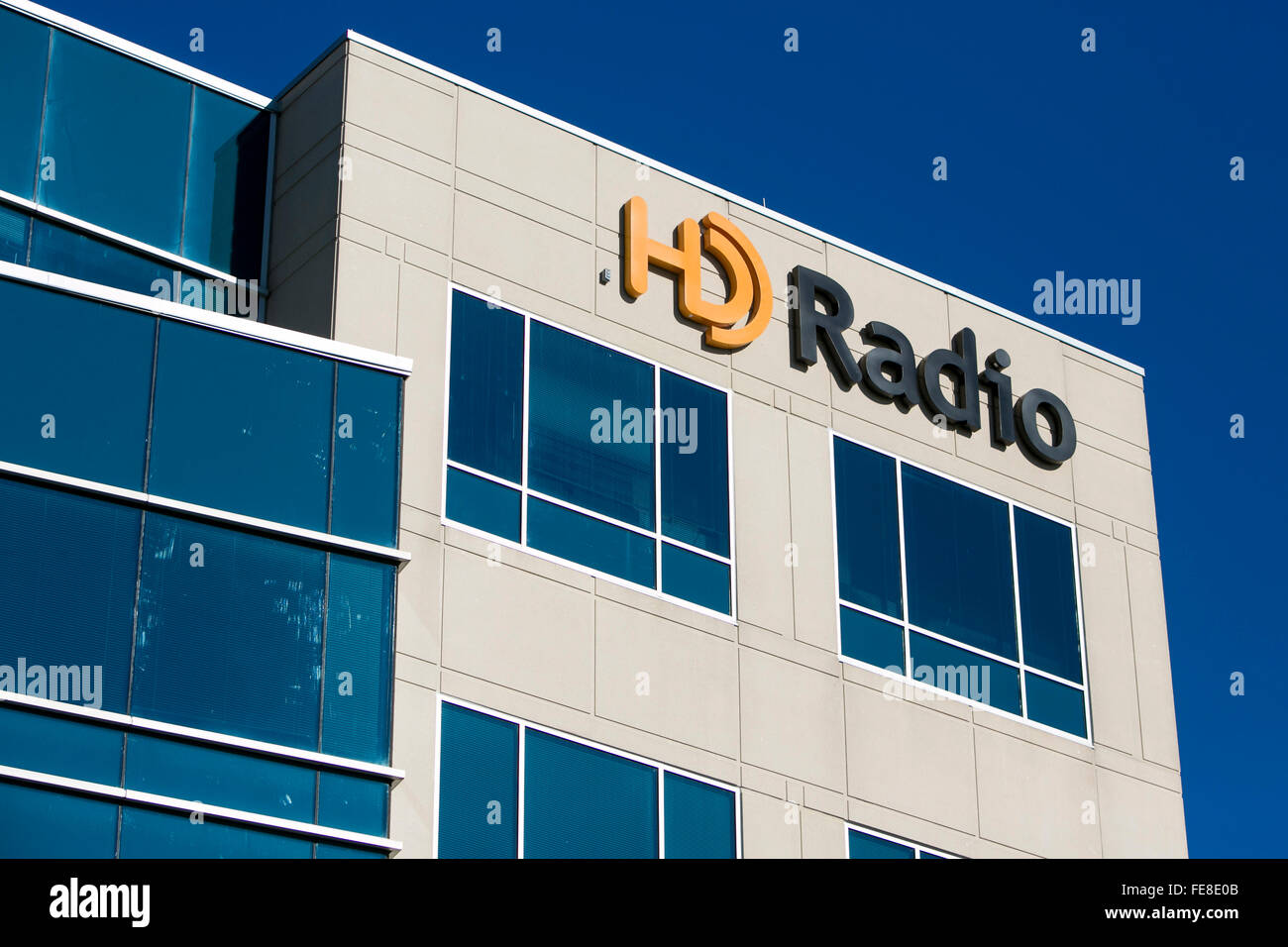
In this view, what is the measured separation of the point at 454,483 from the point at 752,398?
425cm

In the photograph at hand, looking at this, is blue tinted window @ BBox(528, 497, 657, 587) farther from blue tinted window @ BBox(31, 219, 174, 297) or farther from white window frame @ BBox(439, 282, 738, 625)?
blue tinted window @ BBox(31, 219, 174, 297)

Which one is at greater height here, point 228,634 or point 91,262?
point 91,262

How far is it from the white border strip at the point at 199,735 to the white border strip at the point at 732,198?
26.1 feet

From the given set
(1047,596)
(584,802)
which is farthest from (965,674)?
(584,802)

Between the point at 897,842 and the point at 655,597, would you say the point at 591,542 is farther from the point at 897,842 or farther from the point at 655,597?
the point at 897,842

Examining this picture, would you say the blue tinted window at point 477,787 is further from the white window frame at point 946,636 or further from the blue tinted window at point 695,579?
the white window frame at point 946,636

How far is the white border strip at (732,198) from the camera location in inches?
897

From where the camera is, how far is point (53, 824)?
1597 cm

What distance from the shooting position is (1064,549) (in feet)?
85.9

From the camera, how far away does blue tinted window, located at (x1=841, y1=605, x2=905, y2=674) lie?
76.9 ft

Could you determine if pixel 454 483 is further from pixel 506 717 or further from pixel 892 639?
pixel 892 639

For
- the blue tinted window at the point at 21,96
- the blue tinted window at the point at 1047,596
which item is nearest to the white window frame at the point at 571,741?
the blue tinted window at the point at 1047,596
